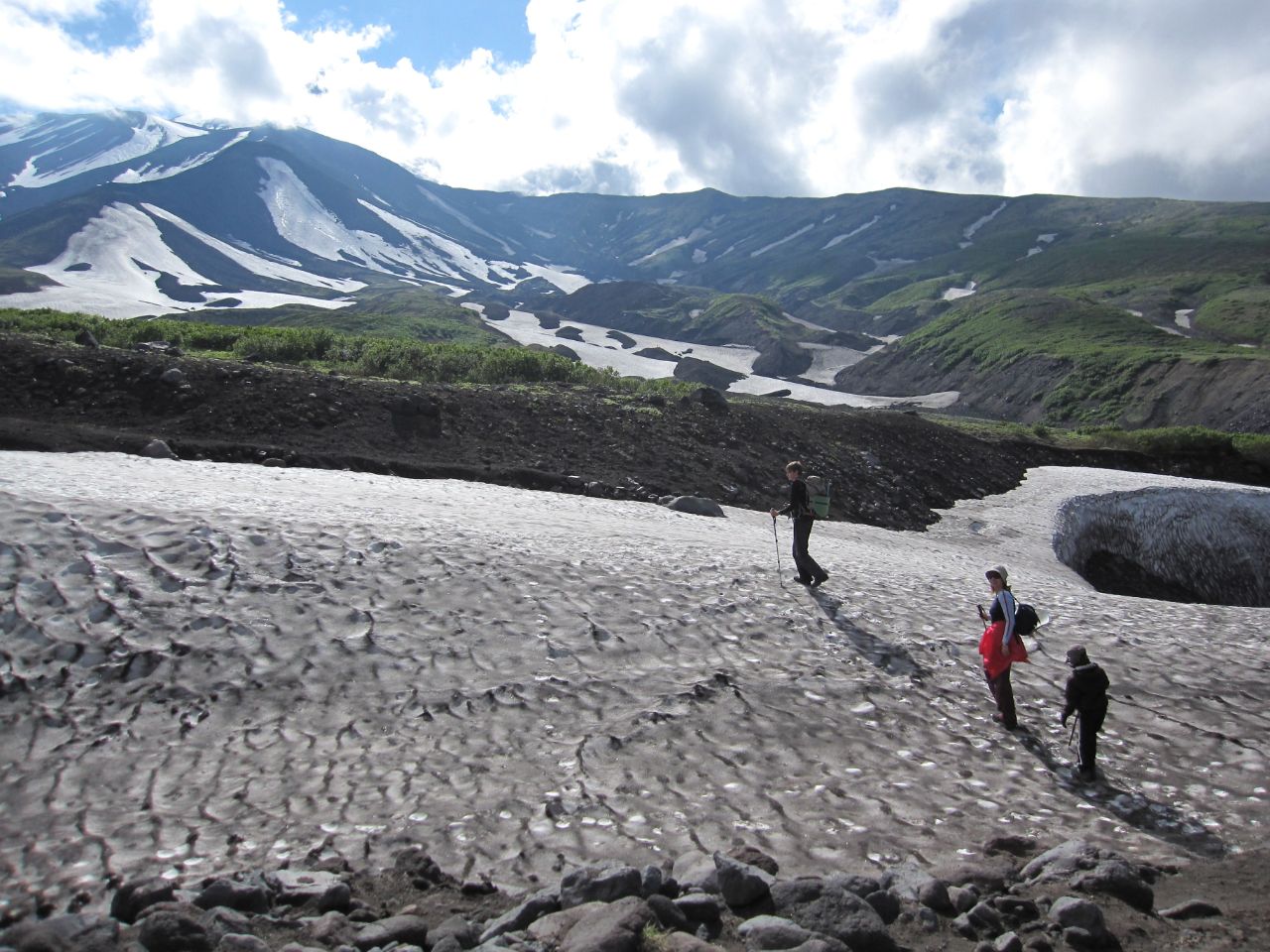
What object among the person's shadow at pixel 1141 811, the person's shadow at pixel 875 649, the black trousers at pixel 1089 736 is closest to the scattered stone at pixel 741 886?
the person's shadow at pixel 1141 811

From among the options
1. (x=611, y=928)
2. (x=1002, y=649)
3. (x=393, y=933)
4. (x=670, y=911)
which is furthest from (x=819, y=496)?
(x=393, y=933)

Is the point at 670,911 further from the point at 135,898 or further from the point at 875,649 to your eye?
the point at 875,649

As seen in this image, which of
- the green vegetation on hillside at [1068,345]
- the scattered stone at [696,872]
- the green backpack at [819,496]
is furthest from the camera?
the green vegetation on hillside at [1068,345]

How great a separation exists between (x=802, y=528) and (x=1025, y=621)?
584 centimetres

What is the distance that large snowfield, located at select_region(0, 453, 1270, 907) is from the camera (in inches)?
333

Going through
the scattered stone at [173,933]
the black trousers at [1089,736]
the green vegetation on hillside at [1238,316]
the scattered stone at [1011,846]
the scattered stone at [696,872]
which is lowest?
the scattered stone at [173,933]

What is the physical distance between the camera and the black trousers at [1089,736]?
33.7 ft

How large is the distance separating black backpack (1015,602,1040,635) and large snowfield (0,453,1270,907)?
4.92 ft

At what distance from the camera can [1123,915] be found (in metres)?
6.93

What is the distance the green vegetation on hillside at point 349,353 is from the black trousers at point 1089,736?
33.2m

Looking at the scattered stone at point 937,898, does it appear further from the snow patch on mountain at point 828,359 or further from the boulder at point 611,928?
the snow patch on mountain at point 828,359

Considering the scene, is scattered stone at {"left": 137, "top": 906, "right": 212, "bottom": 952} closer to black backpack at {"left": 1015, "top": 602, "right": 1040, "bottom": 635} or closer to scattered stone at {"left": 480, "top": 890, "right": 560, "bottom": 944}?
scattered stone at {"left": 480, "top": 890, "right": 560, "bottom": 944}

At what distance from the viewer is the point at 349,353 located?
47438 millimetres

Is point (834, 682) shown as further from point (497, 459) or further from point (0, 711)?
point (497, 459)
